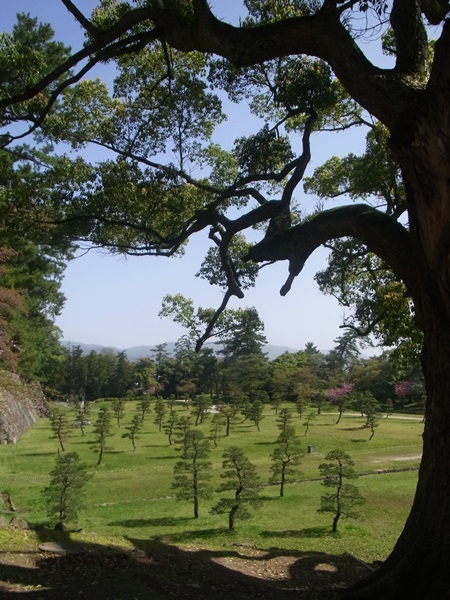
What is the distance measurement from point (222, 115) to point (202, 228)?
2.32 metres

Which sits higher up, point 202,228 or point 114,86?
point 114,86

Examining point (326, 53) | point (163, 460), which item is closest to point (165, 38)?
point (326, 53)

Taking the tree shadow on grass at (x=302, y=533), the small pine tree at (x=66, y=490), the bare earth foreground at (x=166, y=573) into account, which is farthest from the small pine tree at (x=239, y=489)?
the bare earth foreground at (x=166, y=573)

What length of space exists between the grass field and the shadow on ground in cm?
81

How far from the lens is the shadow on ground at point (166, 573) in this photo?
4306 mm


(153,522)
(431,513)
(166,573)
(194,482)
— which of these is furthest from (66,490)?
(431,513)

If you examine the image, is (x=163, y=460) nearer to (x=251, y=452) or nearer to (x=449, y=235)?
(x=251, y=452)

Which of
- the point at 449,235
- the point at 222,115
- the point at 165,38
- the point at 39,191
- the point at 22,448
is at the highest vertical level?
the point at 222,115

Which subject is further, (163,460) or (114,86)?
(163,460)

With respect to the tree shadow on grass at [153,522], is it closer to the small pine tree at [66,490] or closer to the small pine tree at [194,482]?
the small pine tree at [194,482]

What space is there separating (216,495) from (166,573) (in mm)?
9454

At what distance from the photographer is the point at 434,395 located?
4.06 metres

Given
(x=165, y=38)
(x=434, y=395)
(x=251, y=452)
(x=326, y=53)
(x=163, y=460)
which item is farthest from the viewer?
(x=251, y=452)

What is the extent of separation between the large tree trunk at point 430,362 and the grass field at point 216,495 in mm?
4041
